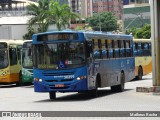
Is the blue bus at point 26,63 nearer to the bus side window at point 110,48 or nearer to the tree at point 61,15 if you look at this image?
the bus side window at point 110,48

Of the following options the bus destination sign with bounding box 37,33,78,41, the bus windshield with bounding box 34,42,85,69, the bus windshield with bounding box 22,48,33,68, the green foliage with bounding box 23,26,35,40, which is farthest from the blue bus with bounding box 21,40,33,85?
the green foliage with bounding box 23,26,35,40

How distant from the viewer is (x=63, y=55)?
70.2ft

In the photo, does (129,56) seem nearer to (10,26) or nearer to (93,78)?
(93,78)

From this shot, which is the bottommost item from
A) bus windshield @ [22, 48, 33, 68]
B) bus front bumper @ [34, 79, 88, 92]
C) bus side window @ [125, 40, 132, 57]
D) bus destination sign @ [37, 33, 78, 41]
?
bus front bumper @ [34, 79, 88, 92]

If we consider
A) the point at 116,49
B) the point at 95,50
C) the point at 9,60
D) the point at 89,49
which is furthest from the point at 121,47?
the point at 9,60

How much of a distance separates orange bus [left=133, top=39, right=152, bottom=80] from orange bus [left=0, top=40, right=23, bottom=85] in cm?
841

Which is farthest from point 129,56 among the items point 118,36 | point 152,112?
point 152,112

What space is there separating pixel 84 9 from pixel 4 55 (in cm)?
16014

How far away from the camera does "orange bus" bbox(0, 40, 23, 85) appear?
34938 millimetres

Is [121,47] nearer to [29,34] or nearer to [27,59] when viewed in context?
[27,59]

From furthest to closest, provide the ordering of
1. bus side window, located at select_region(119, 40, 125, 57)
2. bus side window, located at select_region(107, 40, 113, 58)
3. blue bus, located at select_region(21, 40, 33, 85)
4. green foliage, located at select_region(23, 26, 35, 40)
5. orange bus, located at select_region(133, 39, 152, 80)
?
green foliage, located at select_region(23, 26, 35, 40) → orange bus, located at select_region(133, 39, 152, 80) → blue bus, located at select_region(21, 40, 33, 85) → bus side window, located at select_region(119, 40, 125, 57) → bus side window, located at select_region(107, 40, 113, 58)

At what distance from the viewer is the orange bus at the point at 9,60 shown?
3494 cm

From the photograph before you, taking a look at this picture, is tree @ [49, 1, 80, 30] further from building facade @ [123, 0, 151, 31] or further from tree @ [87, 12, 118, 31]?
building facade @ [123, 0, 151, 31]

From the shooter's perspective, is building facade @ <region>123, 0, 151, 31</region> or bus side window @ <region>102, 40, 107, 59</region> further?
building facade @ <region>123, 0, 151, 31</region>
